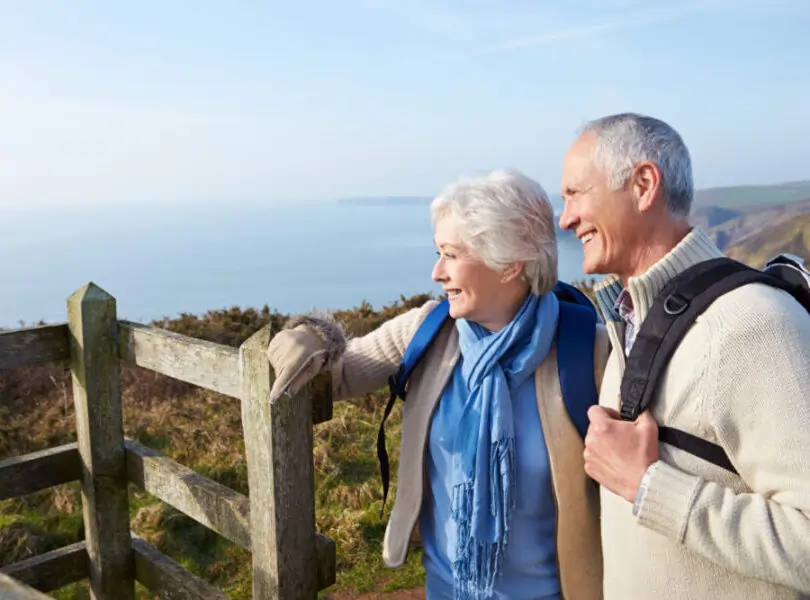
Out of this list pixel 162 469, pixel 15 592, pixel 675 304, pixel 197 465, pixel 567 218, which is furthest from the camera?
pixel 197 465

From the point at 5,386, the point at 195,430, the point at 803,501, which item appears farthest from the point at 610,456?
the point at 5,386

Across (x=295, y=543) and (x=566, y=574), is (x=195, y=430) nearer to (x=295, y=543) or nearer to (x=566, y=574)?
(x=295, y=543)

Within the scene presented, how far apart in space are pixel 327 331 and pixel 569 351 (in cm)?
83

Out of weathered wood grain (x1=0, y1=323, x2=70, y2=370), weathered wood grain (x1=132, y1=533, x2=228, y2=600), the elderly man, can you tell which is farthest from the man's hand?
weathered wood grain (x1=0, y1=323, x2=70, y2=370)

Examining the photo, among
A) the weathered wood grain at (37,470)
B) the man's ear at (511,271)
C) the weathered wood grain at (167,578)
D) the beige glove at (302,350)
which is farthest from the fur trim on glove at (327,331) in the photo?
the weathered wood grain at (37,470)

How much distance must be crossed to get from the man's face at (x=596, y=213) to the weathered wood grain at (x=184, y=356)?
1.36 metres

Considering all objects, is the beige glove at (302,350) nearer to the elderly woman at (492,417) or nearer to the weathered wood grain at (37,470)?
the elderly woman at (492,417)

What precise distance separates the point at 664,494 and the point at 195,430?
5.91 m

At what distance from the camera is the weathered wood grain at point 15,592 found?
99 centimetres

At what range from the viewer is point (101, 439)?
3.46 m

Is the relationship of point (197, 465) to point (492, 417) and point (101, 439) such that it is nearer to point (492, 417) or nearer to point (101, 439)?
point (101, 439)

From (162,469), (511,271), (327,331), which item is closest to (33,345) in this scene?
(162,469)

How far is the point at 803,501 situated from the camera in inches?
59.1

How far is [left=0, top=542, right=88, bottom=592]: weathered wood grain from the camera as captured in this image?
3508 mm
